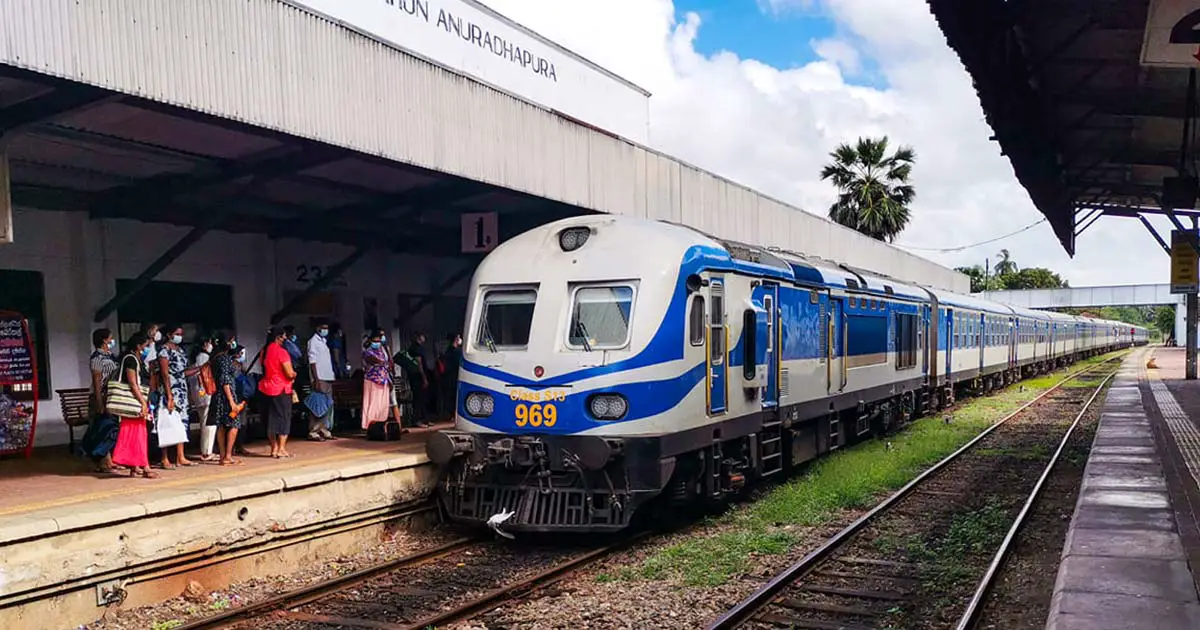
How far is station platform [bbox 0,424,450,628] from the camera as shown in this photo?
6477mm

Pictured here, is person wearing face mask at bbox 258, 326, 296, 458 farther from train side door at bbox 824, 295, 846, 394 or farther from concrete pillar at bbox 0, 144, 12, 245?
train side door at bbox 824, 295, 846, 394

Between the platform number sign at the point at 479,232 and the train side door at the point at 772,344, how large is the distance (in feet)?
15.1

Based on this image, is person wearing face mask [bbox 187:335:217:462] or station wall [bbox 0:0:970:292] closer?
station wall [bbox 0:0:970:292]

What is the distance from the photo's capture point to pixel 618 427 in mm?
8484

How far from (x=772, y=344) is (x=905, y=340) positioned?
731 cm

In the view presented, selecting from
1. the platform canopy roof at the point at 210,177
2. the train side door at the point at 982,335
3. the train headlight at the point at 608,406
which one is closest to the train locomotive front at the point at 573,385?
the train headlight at the point at 608,406

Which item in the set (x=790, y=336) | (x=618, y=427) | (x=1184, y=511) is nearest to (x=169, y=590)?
(x=618, y=427)

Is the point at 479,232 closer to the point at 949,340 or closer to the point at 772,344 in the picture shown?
the point at 772,344

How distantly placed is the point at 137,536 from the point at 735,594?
4.57 m

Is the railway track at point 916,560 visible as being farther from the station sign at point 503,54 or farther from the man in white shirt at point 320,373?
the station sign at point 503,54

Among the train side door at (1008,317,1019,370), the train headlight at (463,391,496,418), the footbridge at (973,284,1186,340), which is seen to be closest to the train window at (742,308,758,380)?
the train headlight at (463,391,496,418)

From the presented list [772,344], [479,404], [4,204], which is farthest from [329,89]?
[772,344]

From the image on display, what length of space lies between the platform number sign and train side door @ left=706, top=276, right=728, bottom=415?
499cm

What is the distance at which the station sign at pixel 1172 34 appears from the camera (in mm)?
6879
